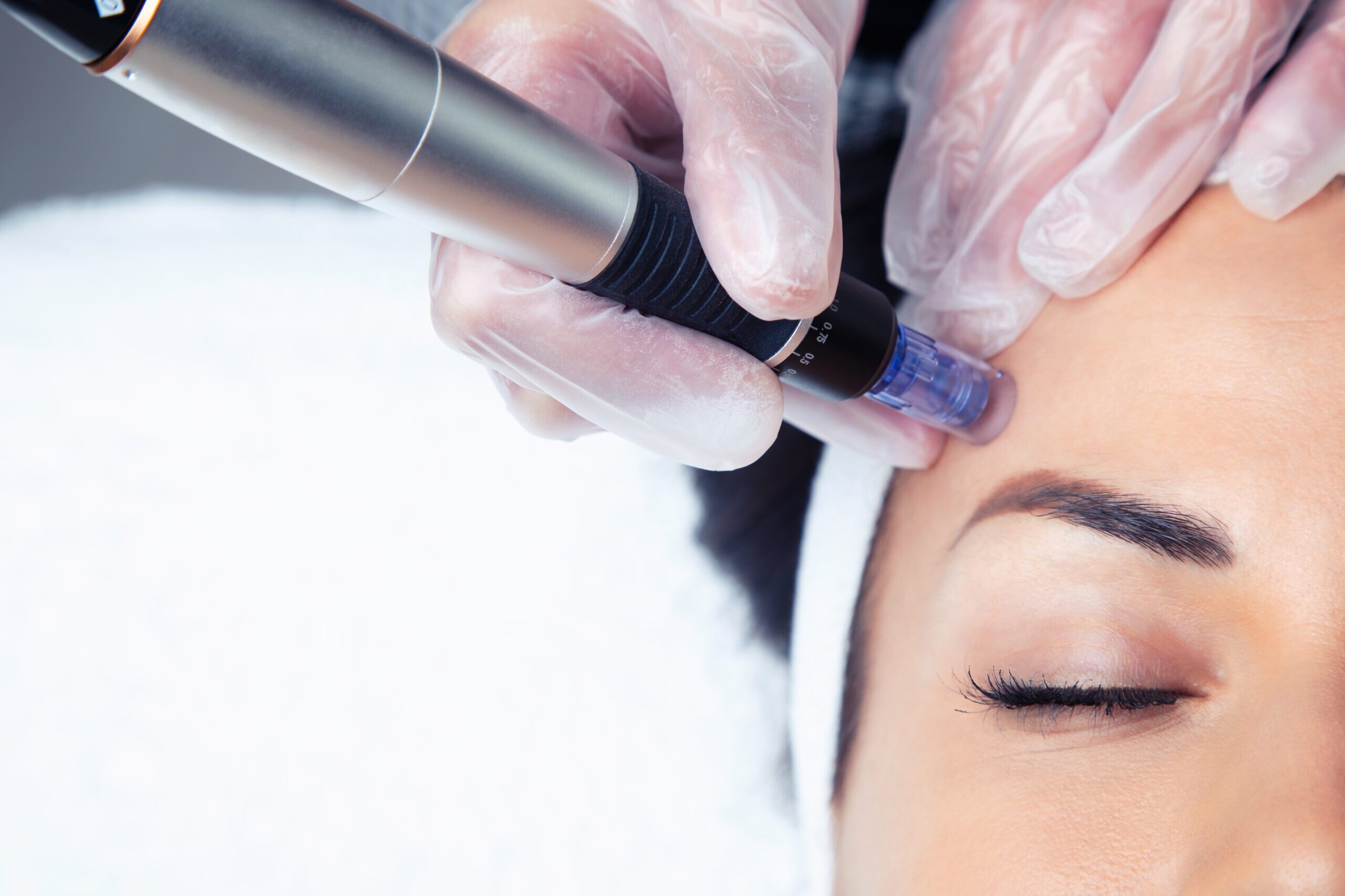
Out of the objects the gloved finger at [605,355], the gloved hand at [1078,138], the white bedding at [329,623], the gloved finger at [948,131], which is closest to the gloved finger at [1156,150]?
the gloved hand at [1078,138]

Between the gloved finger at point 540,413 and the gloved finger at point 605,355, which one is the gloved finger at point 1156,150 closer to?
the gloved finger at point 605,355

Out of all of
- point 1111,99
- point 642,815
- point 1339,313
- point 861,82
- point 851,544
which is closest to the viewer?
point 1339,313

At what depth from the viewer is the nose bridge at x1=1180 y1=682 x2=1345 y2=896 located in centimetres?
52

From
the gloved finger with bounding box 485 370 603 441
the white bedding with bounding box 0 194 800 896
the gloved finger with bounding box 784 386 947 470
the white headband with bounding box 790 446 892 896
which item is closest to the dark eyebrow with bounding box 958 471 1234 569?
the gloved finger with bounding box 784 386 947 470

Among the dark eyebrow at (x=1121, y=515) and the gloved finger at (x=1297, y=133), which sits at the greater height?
the gloved finger at (x=1297, y=133)

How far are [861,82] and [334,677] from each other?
1.07 m

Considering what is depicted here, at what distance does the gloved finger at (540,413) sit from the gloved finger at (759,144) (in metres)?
0.21

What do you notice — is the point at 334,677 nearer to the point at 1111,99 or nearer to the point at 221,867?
the point at 221,867

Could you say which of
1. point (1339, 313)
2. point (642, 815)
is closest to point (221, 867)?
point (642, 815)

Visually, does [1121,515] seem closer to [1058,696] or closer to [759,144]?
[1058,696]

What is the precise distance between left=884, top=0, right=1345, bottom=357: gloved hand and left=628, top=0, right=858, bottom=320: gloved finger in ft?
0.65

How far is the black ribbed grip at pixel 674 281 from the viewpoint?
1.87 ft

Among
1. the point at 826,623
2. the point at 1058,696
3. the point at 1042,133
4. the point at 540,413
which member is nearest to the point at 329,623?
the point at 540,413

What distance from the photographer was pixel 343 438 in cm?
110
